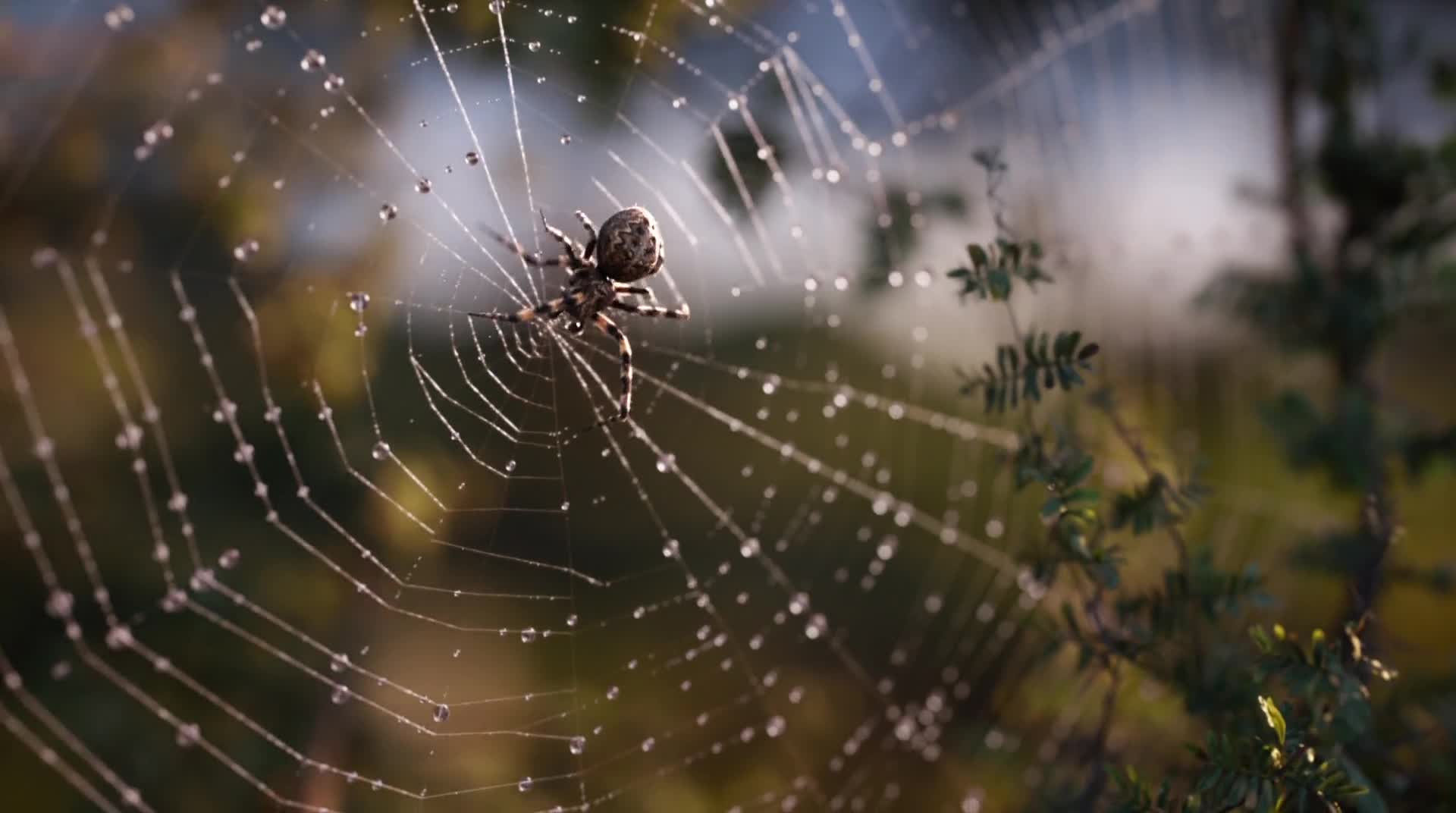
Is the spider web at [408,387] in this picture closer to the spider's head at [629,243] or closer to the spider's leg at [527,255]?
the spider's leg at [527,255]

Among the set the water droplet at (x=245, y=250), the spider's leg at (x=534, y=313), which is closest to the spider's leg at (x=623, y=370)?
the spider's leg at (x=534, y=313)

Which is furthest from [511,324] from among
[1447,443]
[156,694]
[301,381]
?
[1447,443]

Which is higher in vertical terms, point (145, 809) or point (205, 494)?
point (205, 494)

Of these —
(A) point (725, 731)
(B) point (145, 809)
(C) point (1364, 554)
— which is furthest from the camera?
(A) point (725, 731)

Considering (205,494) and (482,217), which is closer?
(482,217)

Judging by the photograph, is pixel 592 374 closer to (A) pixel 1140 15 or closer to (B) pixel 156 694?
(B) pixel 156 694

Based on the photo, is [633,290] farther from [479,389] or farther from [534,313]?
[479,389]

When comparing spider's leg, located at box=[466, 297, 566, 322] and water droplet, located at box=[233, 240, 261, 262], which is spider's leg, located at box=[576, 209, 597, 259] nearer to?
spider's leg, located at box=[466, 297, 566, 322]
